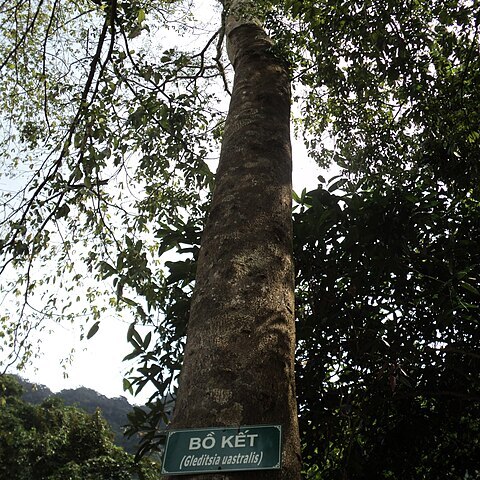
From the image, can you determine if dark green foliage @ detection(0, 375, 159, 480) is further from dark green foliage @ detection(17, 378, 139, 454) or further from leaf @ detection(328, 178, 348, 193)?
dark green foliage @ detection(17, 378, 139, 454)

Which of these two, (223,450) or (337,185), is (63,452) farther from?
(223,450)

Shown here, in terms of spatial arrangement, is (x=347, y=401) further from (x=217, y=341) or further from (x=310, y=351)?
(x=217, y=341)

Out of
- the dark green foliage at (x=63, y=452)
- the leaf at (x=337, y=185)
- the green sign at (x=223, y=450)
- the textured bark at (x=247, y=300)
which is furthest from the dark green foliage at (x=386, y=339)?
the dark green foliage at (x=63, y=452)

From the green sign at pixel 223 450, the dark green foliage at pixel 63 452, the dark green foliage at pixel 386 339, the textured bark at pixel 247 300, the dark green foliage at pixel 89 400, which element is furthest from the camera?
the dark green foliage at pixel 89 400

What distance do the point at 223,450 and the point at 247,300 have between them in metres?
0.53

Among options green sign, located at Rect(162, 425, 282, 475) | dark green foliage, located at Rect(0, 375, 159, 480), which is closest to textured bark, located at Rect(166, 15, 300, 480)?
green sign, located at Rect(162, 425, 282, 475)

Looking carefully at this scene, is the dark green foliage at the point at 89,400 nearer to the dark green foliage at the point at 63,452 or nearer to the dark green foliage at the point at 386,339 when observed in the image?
the dark green foliage at the point at 63,452

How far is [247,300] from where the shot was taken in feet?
5.43

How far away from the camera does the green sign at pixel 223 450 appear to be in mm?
1230

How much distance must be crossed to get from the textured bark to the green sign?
2cm

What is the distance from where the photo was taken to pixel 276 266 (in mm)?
1834

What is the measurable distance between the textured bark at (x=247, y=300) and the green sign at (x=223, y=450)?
0.08 ft

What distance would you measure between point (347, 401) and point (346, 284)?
40.4 inches

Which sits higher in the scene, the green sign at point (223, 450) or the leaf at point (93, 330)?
the leaf at point (93, 330)
